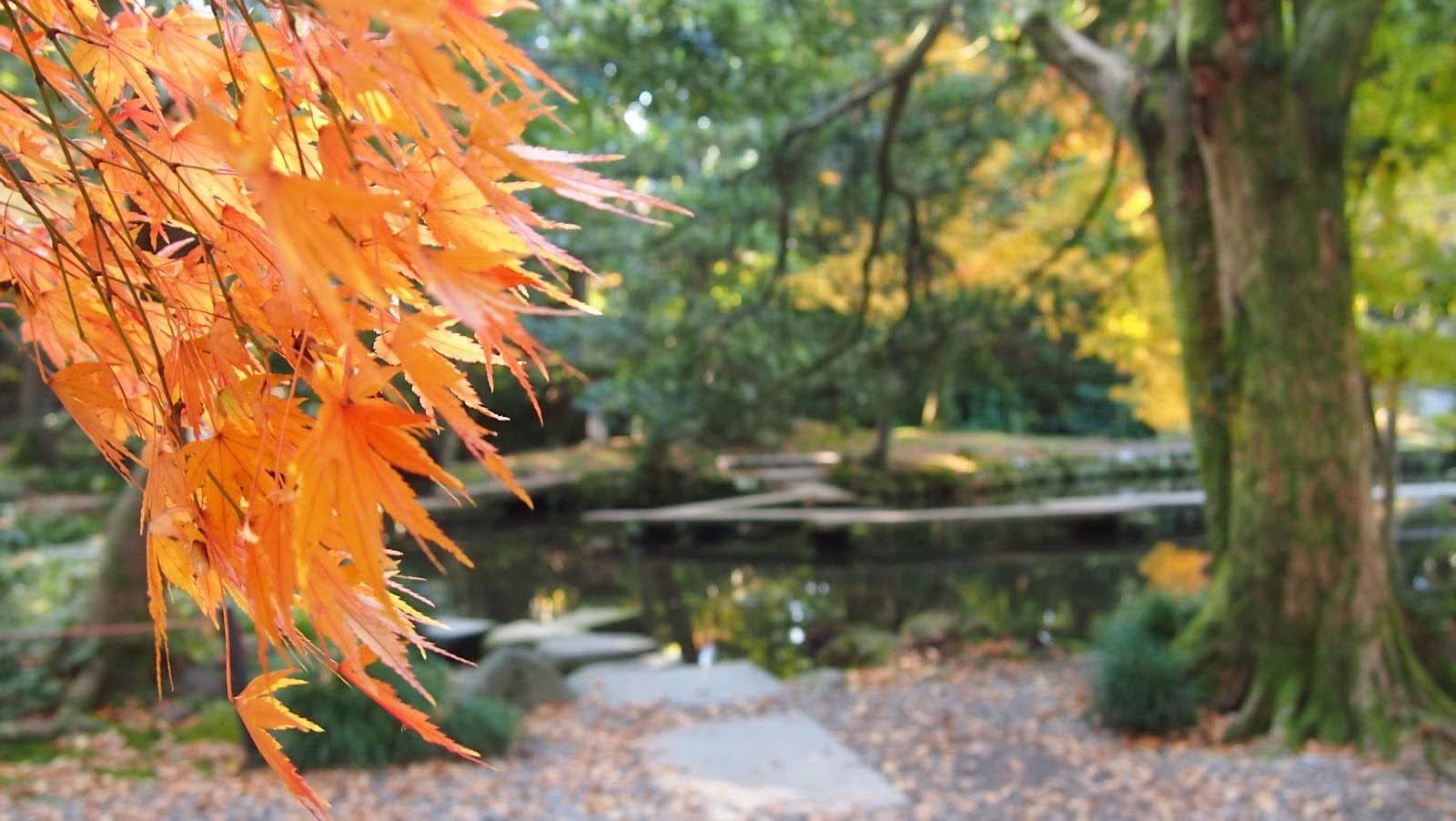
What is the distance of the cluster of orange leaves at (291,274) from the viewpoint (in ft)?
1.70

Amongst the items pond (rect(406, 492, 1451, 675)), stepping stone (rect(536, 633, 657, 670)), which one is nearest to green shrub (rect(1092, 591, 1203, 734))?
pond (rect(406, 492, 1451, 675))

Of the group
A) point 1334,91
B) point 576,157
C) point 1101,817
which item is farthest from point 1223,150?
point 576,157

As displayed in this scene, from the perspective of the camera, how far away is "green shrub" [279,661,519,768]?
19.1 feet

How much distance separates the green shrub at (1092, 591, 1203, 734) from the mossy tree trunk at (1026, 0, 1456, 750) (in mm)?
314

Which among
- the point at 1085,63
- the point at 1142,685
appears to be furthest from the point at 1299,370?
the point at 1085,63

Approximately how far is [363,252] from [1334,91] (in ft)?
21.7

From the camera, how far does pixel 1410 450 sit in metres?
23.6

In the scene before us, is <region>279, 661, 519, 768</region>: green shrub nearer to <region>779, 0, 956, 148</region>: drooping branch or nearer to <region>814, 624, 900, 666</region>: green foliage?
<region>814, 624, 900, 666</region>: green foliage

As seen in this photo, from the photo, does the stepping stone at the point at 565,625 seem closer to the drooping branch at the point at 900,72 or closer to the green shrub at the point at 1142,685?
the drooping branch at the point at 900,72

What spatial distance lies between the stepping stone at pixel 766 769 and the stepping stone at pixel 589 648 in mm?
2357

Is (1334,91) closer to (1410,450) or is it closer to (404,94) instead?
(404,94)

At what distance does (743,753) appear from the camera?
249 inches

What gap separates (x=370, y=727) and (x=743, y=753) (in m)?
1.95

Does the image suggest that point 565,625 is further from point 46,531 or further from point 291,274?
point 291,274
